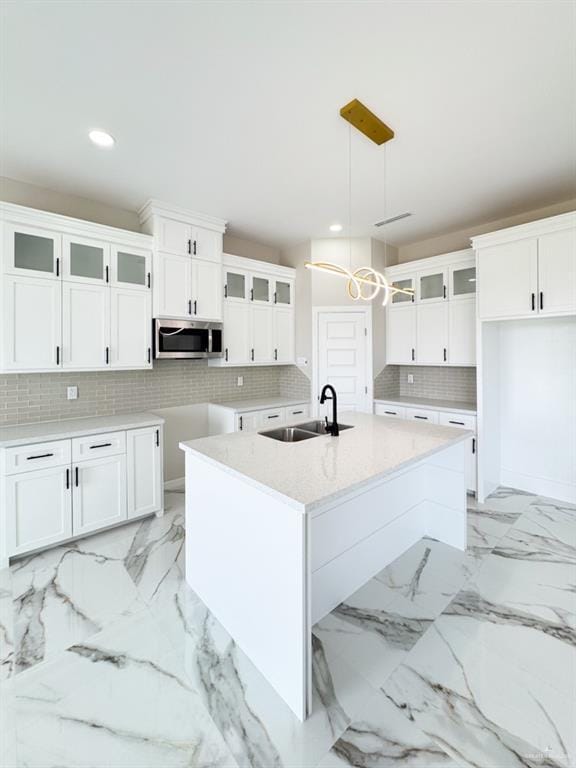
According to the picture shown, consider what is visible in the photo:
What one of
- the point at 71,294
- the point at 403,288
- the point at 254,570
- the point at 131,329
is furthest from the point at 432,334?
the point at 71,294

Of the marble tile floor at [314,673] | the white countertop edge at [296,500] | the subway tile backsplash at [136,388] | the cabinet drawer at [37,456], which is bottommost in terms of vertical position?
the marble tile floor at [314,673]

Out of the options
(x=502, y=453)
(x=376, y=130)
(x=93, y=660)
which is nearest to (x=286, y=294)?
(x=376, y=130)

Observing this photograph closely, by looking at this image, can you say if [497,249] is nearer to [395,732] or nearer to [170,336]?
[170,336]

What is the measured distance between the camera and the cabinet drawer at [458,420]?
351 centimetres

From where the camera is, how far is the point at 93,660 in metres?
1.66

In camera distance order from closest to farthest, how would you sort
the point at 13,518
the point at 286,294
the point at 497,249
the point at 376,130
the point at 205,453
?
the point at 205,453 < the point at 376,130 < the point at 13,518 < the point at 497,249 < the point at 286,294

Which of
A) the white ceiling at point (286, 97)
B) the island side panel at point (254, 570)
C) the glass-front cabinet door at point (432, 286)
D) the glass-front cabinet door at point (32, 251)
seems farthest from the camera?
the glass-front cabinet door at point (432, 286)

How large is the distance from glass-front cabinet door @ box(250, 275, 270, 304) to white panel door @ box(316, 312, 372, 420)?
721 mm

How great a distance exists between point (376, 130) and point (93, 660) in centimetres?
347

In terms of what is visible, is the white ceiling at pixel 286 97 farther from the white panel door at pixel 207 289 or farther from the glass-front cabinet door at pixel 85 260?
the white panel door at pixel 207 289

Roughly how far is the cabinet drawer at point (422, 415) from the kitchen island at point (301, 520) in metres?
1.22

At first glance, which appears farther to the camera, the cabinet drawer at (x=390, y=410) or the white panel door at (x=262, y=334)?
the white panel door at (x=262, y=334)

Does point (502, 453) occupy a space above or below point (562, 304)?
below

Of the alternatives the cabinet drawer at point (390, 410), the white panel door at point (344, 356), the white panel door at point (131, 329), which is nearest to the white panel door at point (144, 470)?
the white panel door at point (131, 329)
